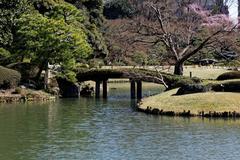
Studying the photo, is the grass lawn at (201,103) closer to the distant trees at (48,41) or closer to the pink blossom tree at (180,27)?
the distant trees at (48,41)

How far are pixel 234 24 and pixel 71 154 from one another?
41.2 metres

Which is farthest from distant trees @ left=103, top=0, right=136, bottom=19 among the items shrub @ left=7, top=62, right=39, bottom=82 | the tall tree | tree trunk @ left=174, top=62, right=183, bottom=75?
shrub @ left=7, top=62, right=39, bottom=82

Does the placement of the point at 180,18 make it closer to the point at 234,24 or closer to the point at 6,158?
the point at 234,24

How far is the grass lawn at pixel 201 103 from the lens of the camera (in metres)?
40.5

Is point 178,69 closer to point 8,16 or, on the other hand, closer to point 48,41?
point 48,41

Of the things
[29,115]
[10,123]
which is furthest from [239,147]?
[29,115]

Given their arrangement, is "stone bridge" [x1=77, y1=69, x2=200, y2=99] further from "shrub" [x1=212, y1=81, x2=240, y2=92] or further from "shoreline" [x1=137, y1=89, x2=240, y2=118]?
"shoreline" [x1=137, y1=89, x2=240, y2=118]

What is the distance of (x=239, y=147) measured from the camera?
27422 mm

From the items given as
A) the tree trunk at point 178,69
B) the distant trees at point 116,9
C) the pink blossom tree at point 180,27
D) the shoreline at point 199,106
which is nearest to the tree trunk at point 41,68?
the pink blossom tree at point 180,27

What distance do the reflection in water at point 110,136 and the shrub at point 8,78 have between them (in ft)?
36.1

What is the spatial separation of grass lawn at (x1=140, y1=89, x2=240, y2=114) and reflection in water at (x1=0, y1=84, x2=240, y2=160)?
6.37ft

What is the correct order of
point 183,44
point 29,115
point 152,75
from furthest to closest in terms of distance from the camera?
point 183,44
point 152,75
point 29,115

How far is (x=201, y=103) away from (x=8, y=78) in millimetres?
22399

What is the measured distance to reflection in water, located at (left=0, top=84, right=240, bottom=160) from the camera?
2609 cm
